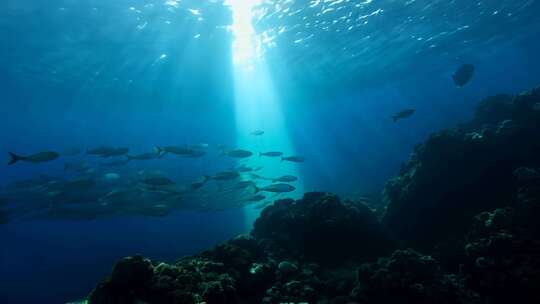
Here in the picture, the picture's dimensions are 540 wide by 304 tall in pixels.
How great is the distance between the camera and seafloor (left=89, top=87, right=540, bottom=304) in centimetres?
671

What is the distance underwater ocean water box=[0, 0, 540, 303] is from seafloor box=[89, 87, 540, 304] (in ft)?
0.31

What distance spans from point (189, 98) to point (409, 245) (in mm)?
33928

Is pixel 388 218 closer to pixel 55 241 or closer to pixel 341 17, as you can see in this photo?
pixel 341 17

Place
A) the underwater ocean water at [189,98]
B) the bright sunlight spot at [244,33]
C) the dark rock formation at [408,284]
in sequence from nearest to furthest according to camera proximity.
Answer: the dark rock formation at [408,284] < the underwater ocean water at [189,98] < the bright sunlight spot at [244,33]

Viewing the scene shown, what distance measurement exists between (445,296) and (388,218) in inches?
257

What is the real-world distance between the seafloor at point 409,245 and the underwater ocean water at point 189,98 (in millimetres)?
93

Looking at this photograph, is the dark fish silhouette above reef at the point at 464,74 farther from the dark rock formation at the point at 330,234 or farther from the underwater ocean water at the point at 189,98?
the dark rock formation at the point at 330,234

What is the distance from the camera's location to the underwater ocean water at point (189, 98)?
15.0m

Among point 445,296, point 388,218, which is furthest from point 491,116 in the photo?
point 445,296

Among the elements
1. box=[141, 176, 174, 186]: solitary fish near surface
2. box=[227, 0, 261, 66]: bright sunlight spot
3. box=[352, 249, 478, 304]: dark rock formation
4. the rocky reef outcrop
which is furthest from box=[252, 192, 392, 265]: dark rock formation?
box=[227, 0, 261, 66]: bright sunlight spot

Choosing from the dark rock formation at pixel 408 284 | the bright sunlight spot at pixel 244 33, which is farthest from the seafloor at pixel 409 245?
the bright sunlight spot at pixel 244 33

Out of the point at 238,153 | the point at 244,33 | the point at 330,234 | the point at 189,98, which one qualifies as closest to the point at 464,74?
the point at 330,234

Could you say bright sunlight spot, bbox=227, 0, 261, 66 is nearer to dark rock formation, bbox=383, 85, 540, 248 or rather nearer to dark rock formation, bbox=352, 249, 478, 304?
dark rock formation, bbox=383, 85, 540, 248

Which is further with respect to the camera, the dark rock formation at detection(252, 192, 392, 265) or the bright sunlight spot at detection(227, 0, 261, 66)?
the bright sunlight spot at detection(227, 0, 261, 66)
